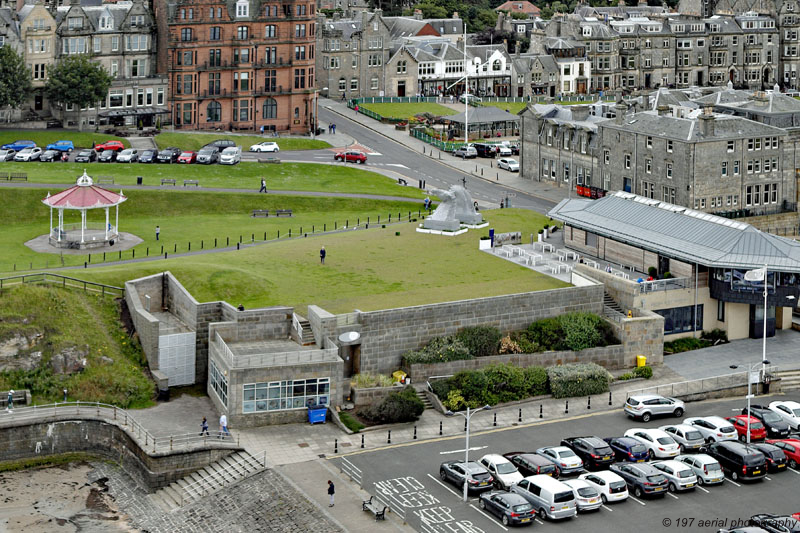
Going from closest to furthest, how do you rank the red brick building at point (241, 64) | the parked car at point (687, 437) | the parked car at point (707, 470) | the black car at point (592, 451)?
the parked car at point (707, 470)
the black car at point (592, 451)
the parked car at point (687, 437)
the red brick building at point (241, 64)

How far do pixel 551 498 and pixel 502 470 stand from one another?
448cm

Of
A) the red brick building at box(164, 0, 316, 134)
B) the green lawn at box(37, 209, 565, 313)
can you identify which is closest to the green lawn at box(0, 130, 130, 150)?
the red brick building at box(164, 0, 316, 134)

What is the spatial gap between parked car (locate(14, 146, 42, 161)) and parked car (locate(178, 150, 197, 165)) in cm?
1322

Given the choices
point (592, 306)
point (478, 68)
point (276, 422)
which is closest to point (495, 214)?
point (592, 306)

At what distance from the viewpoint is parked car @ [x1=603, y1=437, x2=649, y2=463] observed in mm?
74938

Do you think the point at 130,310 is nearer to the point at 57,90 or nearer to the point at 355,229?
the point at 355,229

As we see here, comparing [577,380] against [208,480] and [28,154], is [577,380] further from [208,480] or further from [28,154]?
[28,154]

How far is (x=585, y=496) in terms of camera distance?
68500mm

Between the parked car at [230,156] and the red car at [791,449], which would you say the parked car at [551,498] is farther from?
the parked car at [230,156]

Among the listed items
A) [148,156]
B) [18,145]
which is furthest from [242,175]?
[18,145]

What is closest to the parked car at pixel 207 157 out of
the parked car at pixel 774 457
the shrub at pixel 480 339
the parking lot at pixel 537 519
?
the shrub at pixel 480 339

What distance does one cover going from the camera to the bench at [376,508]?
222ft

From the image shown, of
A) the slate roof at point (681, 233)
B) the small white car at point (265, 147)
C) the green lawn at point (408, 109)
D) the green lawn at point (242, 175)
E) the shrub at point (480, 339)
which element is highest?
the green lawn at point (408, 109)

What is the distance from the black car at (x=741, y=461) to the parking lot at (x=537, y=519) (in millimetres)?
580
